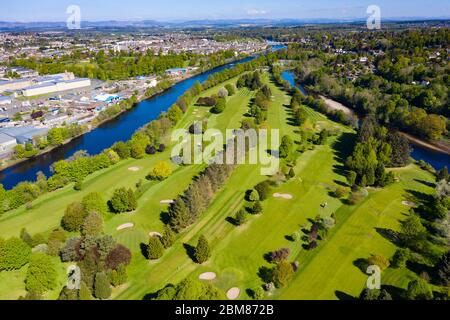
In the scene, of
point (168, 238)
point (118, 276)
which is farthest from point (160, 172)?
point (118, 276)

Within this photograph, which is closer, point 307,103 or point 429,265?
point 429,265

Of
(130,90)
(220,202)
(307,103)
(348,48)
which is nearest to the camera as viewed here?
(220,202)

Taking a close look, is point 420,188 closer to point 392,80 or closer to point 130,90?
point 392,80

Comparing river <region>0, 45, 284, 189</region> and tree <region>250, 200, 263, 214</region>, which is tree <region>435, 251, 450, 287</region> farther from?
river <region>0, 45, 284, 189</region>

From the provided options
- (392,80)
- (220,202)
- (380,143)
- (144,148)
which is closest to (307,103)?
(392,80)

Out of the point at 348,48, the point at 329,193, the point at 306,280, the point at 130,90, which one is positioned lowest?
the point at 306,280
